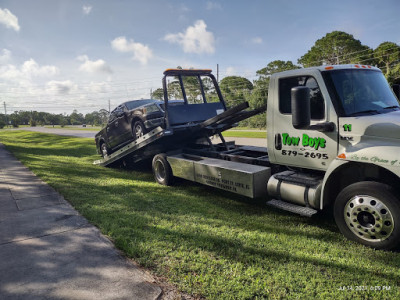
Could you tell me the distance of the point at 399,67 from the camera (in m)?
29.8

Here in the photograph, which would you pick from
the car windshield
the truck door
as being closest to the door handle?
the truck door

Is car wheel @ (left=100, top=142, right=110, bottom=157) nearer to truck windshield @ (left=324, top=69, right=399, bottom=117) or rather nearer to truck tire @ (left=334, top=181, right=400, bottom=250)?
truck windshield @ (left=324, top=69, right=399, bottom=117)


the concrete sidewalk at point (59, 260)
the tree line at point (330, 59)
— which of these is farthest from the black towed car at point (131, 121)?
the tree line at point (330, 59)

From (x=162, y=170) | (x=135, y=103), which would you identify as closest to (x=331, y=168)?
(x=162, y=170)

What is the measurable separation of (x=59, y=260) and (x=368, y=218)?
13.2ft

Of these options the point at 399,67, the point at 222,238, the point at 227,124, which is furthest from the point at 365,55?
the point at 222,238

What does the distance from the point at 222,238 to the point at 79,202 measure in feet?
10.9

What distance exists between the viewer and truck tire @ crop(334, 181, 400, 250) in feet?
11.0

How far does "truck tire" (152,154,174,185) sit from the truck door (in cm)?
296

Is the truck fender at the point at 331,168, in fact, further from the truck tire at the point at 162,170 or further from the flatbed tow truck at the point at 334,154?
the truck tire at the point at 162,170

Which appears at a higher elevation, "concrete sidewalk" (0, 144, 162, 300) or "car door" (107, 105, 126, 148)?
"car door" (107, 105, 126, 148)

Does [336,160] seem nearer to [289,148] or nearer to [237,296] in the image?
[289,148]

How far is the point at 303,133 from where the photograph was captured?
431 cm

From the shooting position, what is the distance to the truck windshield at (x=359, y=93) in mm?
3926
